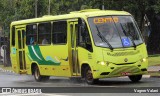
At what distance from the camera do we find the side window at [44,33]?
2278cm

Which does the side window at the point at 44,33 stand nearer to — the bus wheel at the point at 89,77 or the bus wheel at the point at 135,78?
the bus wheel at the point at 89,77

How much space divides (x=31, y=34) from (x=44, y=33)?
5.26 ft

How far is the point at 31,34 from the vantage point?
969 inches

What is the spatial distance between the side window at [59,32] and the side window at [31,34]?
7.13ft

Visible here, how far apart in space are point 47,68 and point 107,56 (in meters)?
5.28

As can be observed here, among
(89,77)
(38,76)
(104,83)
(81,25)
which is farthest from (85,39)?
(38,76)

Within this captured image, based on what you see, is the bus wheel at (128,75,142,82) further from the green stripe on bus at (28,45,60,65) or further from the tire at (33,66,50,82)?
the tire at (33,66,50,82)

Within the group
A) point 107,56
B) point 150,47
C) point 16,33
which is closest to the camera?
point 107,56

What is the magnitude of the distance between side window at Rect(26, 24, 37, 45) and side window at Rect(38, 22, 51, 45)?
0.48 m

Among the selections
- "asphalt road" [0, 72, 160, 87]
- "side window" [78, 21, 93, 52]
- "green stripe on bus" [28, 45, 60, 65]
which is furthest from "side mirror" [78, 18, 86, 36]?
"green stripe on bus" [28, 45, 60, 65]

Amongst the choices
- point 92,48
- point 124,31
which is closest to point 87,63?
point 92,48

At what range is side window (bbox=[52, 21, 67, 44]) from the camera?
21281 mm

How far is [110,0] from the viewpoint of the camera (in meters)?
35.3

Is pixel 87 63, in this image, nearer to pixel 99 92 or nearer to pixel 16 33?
pixel 99 92
